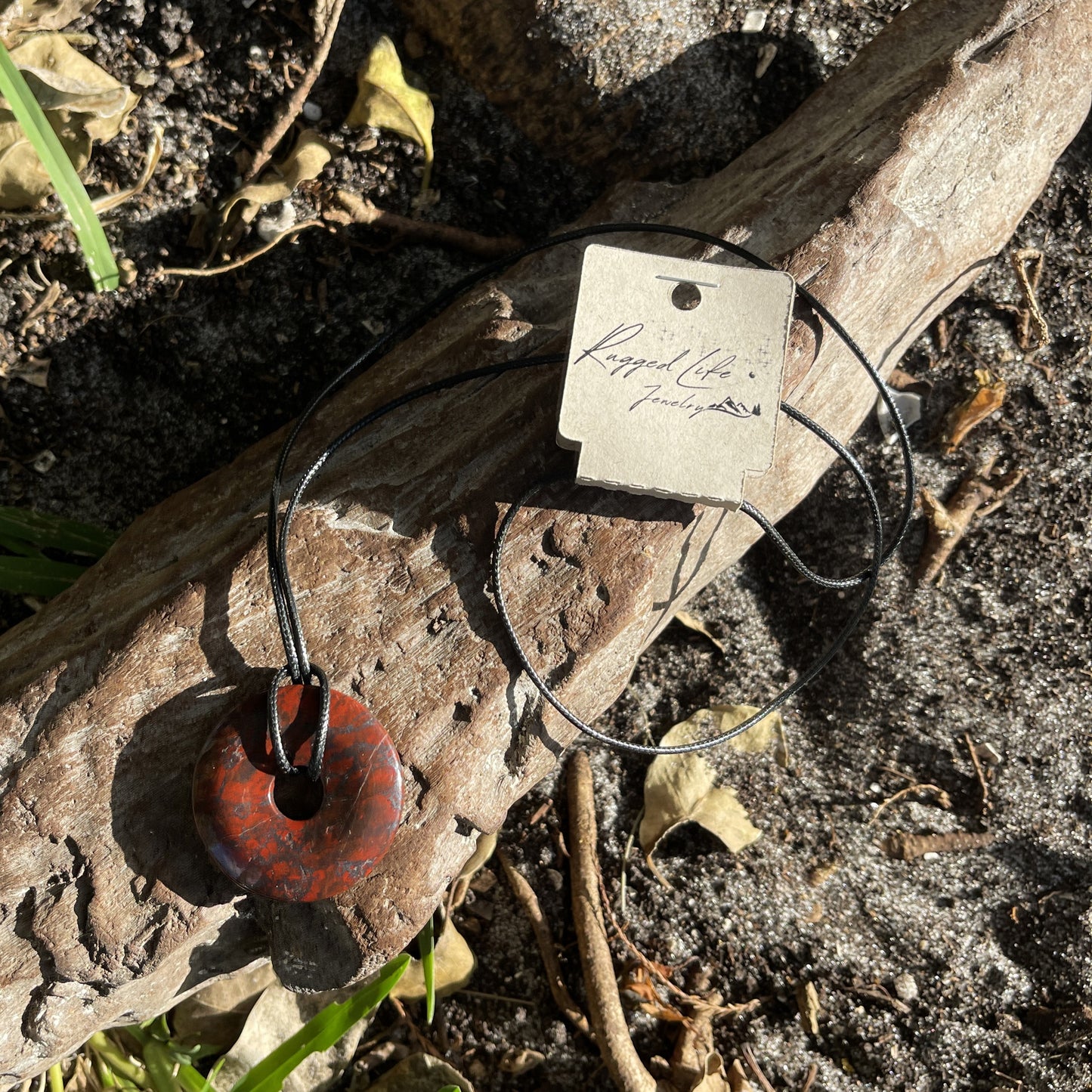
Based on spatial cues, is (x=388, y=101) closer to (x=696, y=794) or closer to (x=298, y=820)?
(x=298, y=820)

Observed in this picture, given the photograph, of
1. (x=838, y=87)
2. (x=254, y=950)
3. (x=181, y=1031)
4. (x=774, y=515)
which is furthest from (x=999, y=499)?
(x=181, y=1031)

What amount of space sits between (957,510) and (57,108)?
6.83 ft

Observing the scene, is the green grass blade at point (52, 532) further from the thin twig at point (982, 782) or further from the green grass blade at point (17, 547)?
the thin twig at point (982, 782)

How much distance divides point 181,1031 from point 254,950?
54 centimetres

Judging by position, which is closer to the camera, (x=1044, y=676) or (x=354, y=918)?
(x=354, y=918)

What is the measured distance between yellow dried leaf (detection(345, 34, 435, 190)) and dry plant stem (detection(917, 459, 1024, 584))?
1407 mm

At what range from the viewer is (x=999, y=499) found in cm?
230

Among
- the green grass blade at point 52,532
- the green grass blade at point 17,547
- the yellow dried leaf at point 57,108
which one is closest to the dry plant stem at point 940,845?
the green grass blade at point 52,532

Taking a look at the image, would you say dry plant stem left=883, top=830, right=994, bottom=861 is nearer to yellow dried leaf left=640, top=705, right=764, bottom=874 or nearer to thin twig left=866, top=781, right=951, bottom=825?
thin twig left=866, top=781, right=951, bottom=825

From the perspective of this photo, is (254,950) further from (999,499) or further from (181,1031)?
(999,499)

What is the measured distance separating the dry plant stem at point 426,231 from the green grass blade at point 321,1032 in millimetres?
1475

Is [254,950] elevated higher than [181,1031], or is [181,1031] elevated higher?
[254,950]

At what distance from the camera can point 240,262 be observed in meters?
2.10

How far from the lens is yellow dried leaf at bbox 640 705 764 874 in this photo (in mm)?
2191
